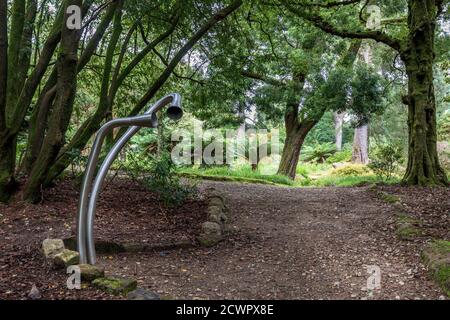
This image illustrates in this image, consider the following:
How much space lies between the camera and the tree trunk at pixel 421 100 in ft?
25.7

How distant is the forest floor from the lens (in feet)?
11.1

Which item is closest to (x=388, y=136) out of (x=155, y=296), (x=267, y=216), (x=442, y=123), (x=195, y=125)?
(x=442, y=123)

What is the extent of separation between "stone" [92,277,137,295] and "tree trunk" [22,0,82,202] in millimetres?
2488

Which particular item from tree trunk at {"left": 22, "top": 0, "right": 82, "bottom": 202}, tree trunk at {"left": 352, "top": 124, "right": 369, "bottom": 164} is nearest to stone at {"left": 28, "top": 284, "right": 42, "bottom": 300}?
tree trunk at {"left": 22, "top": 0, "right": 82, "bottom": 202}

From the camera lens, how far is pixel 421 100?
26.3ft

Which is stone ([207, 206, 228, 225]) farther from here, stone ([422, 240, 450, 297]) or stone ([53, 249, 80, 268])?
stone ([422, 240, 450, 297])

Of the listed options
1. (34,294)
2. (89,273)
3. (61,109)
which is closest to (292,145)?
(61,109)

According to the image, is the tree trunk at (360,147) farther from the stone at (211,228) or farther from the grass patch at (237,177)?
the stone at (211,228)

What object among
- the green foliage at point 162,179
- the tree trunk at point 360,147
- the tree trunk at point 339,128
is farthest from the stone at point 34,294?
the tree trunk at point 339,128

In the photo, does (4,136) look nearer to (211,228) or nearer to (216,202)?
(211,228)

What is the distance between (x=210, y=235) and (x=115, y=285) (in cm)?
198

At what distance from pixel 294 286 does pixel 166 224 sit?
202cm

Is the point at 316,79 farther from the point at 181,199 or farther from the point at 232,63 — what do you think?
the point at 181,199

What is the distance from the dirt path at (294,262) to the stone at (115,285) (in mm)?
380
